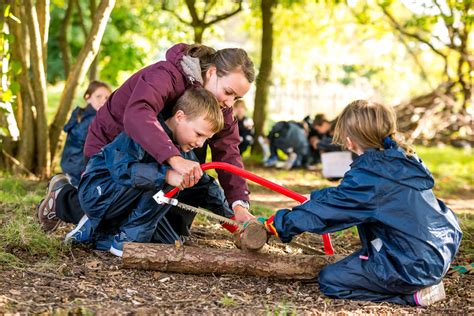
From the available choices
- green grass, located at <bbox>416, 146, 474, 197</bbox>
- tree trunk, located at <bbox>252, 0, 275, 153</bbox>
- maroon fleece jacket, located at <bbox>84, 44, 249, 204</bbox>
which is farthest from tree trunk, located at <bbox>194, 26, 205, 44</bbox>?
maroon fleece jacket, located at <bbox>84, 44, 249, 204</bbox>

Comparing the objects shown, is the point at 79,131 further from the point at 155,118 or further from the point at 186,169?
the point at 186,169

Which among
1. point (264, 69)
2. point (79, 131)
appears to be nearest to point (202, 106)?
point (79, 131)

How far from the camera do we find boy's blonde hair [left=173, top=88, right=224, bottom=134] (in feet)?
12.8

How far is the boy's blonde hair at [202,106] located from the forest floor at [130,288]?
0.87 meters

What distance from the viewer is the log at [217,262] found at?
379 centimetres

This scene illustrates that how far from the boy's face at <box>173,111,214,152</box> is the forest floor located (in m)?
0.77

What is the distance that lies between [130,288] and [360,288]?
1183 millimetres

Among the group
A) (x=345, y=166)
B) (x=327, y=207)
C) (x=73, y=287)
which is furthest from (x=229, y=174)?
(x=345, y=166)

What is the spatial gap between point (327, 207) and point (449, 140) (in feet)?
38.4

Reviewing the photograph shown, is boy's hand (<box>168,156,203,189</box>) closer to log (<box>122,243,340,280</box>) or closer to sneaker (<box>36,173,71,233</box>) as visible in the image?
log (<box>122,243,340,280</box>)

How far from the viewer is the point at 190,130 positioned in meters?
4.00

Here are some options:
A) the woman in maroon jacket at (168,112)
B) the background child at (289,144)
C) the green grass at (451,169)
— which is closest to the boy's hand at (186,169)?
the woman in maroon jacket at (168,112)

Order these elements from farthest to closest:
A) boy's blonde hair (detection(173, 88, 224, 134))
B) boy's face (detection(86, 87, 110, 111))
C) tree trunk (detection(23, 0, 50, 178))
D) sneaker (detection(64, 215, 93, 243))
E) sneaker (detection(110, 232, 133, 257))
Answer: boy's face (detection(86, 87, 110, 111)) < tree trunk (detection(23, 0, 50, 178)) < sneaker (detection(64, 215, 93, 243)) < sneaker (detection(110, 232, 133, 257)) < boy's blonde hair (detection(173, 88, 224, 134))

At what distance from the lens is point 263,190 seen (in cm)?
810
